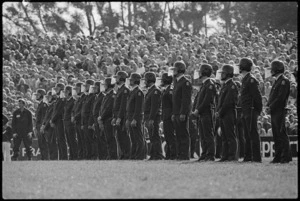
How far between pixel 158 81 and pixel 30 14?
29.6 m

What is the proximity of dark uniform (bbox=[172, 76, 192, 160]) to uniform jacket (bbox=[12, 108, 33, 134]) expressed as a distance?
31.0 feet

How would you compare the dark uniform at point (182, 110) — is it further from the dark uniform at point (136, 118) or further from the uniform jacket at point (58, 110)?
the uniform jacket at point (58, 110)

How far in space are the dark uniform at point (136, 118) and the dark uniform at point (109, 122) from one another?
4.23 ft

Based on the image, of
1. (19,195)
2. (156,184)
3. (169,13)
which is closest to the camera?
(19,195)

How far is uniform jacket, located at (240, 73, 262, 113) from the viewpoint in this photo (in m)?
A: 15.8

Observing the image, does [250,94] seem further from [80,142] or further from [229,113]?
[80,142]

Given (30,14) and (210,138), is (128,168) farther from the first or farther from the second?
(30,14)

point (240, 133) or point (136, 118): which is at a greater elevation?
point (136, 118)

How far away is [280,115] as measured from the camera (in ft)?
49.8

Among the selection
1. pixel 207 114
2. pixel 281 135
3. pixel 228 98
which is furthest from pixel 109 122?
pixel 281 135

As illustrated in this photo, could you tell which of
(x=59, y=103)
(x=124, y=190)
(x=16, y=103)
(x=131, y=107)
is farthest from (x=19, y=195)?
(x=16, y=103)

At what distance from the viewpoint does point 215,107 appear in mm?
17688

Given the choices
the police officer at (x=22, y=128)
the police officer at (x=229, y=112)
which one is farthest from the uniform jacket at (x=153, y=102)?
the police officer at (x=22, y=128)

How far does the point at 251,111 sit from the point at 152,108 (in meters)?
3.61
